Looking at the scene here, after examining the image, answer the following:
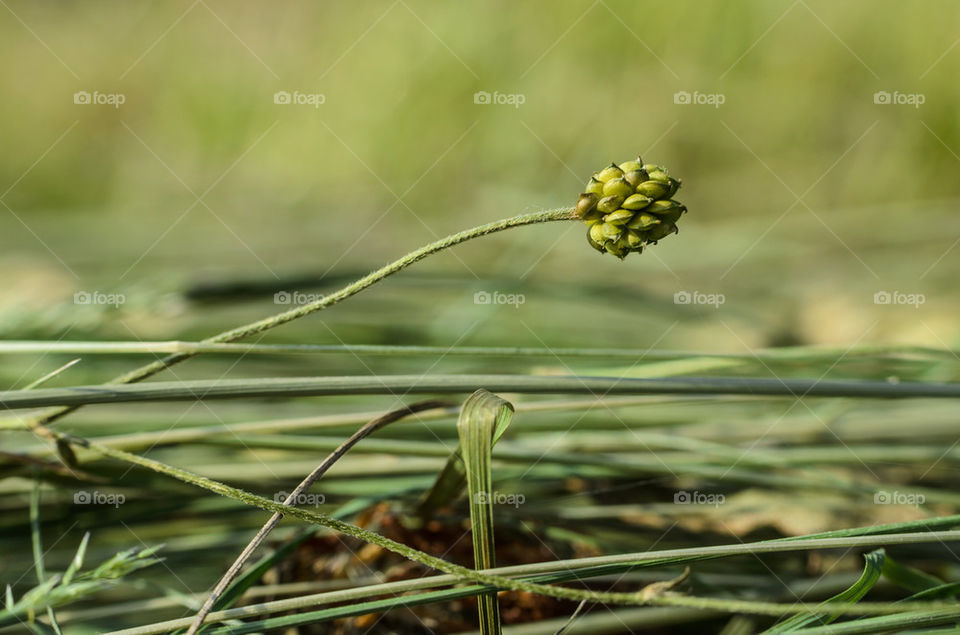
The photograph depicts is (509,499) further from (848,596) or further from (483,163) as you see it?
(483,163)

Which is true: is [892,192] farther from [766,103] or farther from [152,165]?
[152,165]

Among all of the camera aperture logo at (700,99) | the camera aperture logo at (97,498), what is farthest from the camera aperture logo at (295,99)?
the camera aperture logo at (97,498)

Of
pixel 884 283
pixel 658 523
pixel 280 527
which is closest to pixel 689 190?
pixel 884 283

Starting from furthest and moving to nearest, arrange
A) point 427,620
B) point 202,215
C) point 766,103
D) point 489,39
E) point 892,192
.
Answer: point 489,39 → point 202,215 → point 766,103 → point 892,192 → point 427,620

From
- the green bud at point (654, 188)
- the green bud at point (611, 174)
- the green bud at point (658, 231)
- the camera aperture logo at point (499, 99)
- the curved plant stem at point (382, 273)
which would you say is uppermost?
the camera aperture logo at point (499, 99)

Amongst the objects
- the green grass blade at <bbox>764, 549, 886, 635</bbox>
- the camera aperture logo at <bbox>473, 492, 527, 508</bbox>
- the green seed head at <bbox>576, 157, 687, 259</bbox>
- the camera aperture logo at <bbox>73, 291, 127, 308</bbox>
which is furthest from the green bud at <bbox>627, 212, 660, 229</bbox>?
the camera aperture logo at <bbox>73, 291, 127, 308</bbox>

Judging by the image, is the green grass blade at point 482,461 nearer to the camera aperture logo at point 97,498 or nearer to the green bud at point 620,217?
the green bud at point 620,217

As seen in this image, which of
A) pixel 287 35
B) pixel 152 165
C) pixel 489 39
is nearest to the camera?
pixel 489 39
